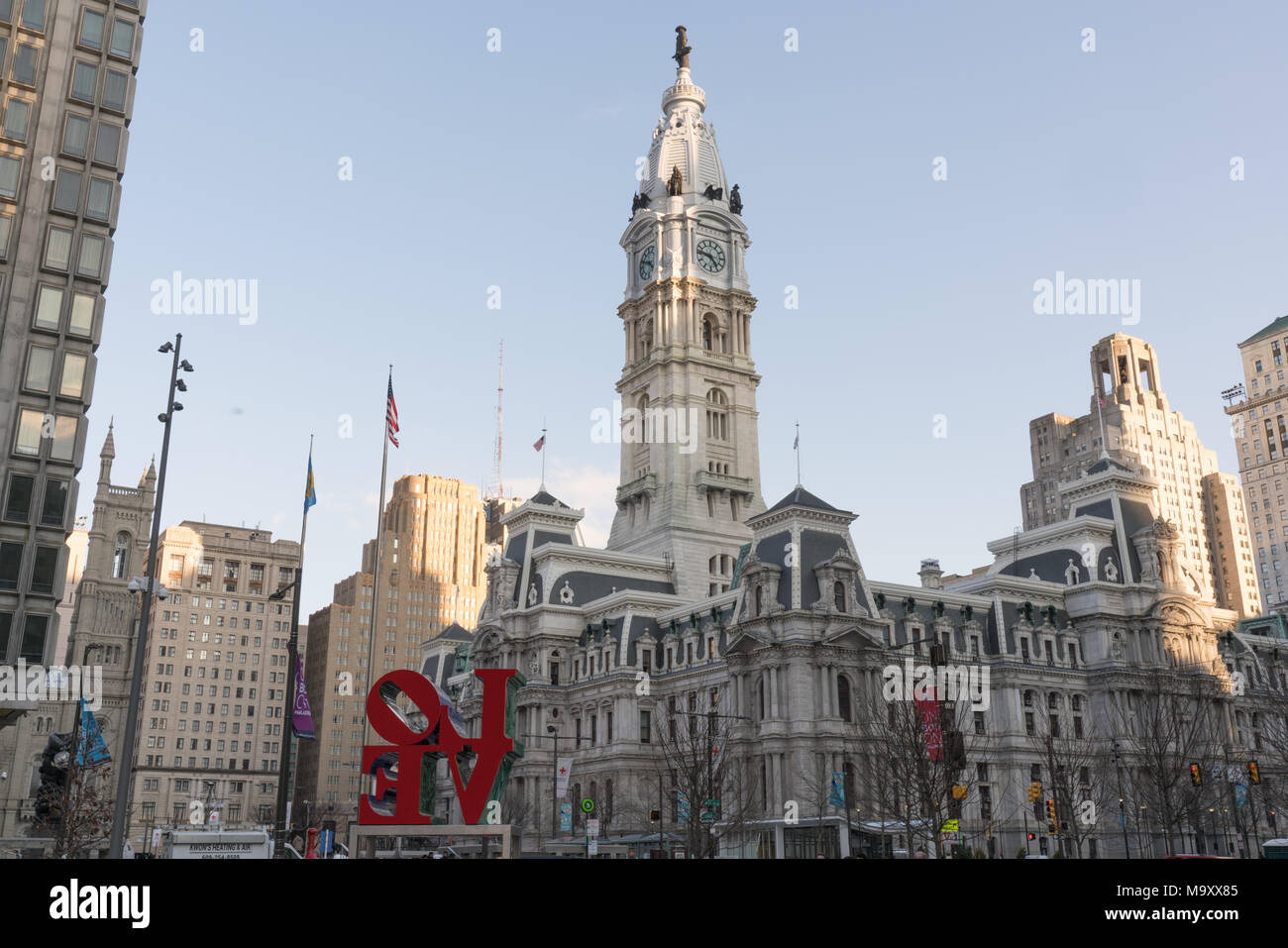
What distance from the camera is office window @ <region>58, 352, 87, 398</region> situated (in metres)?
53.4

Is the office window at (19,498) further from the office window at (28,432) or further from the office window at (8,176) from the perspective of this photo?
the office window at (8,176)

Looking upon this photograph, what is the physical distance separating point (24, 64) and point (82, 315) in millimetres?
12696

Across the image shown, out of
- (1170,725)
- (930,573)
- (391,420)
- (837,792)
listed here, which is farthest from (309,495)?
(930,573)

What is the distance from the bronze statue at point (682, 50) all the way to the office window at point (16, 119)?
110 m

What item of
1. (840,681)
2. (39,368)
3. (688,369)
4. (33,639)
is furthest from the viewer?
(688,369)

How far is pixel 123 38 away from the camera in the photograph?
2323 inches

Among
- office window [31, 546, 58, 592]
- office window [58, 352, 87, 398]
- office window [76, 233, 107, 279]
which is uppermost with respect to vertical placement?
office window [76, 233, 107, 279]

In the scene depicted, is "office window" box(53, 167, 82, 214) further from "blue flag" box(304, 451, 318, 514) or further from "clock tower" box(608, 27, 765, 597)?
"clock tower" box(608, 27, 765, 597)

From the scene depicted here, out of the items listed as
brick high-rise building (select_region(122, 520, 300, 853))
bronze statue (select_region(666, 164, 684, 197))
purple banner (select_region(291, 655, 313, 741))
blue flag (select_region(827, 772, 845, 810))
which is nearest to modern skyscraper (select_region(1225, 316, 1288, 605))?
bronze statue (select_region(666, 164, 684, 197))

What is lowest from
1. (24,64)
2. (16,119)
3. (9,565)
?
(9,565)

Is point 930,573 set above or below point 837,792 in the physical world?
above

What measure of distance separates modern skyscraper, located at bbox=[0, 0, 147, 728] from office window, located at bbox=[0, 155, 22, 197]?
46mm

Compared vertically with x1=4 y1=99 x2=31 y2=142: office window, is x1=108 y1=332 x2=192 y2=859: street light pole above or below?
below

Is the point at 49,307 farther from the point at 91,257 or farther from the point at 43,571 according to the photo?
the point at 43,571
